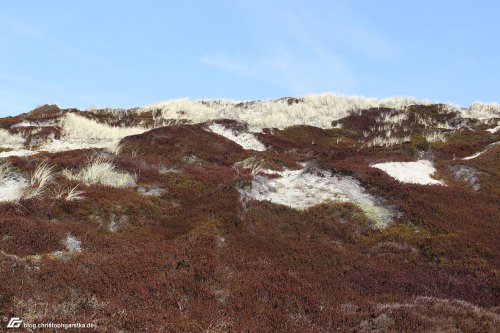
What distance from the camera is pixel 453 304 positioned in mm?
10062

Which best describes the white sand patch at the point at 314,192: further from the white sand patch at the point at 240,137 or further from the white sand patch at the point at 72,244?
the white sand patch at the point at 240,137

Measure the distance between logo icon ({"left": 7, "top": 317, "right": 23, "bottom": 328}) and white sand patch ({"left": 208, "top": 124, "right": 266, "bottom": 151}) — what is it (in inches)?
1134

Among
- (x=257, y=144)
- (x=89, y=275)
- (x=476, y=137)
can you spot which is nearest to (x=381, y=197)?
(x=89, y=275)

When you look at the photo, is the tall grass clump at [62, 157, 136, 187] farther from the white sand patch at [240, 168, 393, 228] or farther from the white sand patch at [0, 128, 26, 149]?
the white sand patch at [0, 128, 26, 149]

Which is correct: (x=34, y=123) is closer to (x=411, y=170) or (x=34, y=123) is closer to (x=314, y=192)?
(x=314, y=192)

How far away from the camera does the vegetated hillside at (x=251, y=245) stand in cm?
891

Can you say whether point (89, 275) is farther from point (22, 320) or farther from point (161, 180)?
Answer: point (161, 180)

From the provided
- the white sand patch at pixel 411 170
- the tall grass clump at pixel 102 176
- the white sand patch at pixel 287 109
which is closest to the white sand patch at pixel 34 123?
the white sand patch at pixel 287 109

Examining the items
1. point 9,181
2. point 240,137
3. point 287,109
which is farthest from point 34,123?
point 287,109

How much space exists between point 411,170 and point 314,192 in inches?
338

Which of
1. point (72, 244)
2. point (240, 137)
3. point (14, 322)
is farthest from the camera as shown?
point (240, 137)

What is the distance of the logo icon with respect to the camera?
6.90 meters

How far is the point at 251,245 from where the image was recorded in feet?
42.4

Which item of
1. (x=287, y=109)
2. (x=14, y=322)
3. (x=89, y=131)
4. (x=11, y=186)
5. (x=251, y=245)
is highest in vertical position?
(x=287, y=109)
